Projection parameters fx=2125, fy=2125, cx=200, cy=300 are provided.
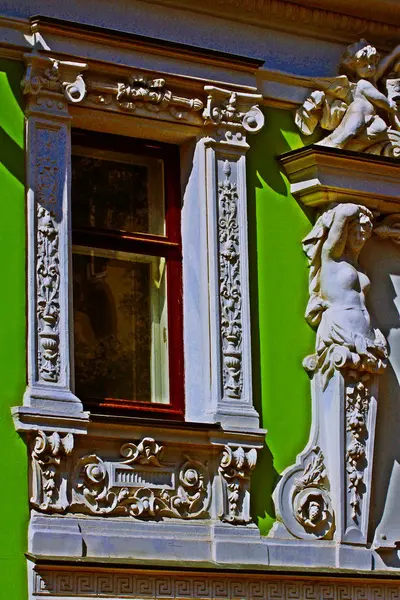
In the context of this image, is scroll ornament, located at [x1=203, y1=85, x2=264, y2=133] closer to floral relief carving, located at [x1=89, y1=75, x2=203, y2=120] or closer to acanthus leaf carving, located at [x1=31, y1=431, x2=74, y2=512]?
floral relief carving, located at [x1=89, y1=75, x2=203, y2=120]

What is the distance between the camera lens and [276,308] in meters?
14.5

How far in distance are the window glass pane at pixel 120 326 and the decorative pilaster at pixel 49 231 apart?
1.20 feet

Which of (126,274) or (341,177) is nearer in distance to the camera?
(126,274)

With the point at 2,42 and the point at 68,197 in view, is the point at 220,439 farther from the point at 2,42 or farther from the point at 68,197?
the point at 2,42

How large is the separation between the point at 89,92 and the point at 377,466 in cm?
321

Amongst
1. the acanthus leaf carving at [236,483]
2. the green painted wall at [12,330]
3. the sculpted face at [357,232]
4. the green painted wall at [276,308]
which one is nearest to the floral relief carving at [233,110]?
the green painted wall at [276,308]

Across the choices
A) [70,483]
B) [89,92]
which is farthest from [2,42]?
[70,483]

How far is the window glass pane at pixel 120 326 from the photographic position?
1379cm

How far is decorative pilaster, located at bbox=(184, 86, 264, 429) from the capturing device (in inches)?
551

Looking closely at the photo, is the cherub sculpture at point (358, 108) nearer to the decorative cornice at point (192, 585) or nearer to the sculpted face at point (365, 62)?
the sculpted face at point (365, 62)

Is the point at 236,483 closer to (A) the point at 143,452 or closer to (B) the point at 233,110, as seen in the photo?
(A) the point at 143,452

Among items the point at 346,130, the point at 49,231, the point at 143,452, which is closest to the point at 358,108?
the point at 346,130

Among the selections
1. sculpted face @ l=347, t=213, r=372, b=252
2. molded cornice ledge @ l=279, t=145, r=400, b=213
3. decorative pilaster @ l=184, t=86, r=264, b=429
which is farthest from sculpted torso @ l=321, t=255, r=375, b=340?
decorative pilaster @ l=184, t=86, r=264, b=429

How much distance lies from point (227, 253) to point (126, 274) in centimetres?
70
